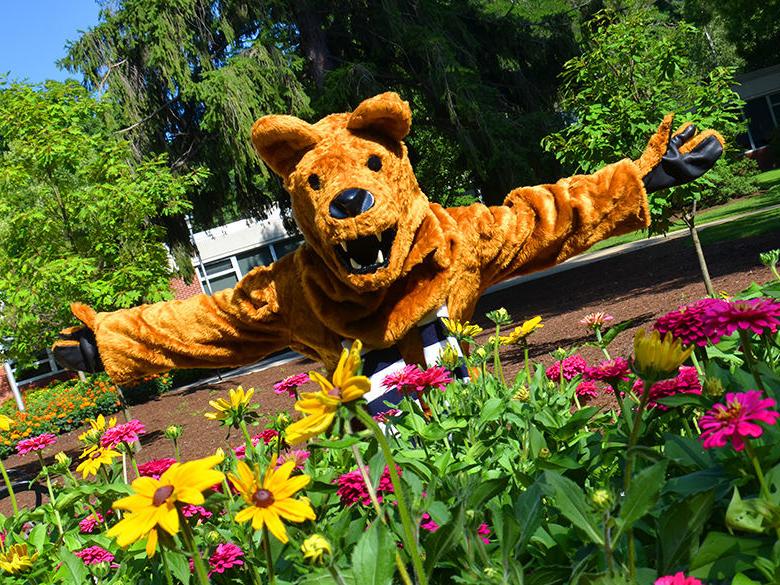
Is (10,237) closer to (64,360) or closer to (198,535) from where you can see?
(64,360)

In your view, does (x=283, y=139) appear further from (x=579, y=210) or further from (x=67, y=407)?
(x=67, y=407)

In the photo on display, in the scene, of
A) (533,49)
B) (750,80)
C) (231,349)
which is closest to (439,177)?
(533,49)

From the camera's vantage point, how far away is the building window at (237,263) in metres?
23.3

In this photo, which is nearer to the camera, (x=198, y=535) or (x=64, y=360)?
(x=198, y=535)

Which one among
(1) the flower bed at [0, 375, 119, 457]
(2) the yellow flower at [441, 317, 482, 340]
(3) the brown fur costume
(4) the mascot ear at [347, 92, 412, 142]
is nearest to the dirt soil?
(1) the flower bed at [0, 375, 119, 457]

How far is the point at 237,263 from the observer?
23.5 metres

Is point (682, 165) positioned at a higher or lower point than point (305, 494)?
higher

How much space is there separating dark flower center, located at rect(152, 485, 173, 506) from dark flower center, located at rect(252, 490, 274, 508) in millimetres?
110

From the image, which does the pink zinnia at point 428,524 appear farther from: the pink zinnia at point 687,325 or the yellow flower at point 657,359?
the pink zinnia at point 687,325

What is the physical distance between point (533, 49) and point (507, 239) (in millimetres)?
11170

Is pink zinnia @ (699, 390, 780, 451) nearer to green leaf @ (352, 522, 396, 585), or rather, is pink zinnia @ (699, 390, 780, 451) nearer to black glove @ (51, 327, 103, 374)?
green leaf @ (352, 522, 396, 585)

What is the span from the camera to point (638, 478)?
2.93 feet

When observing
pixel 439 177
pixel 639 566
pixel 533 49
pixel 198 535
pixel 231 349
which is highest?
pixel 533 49

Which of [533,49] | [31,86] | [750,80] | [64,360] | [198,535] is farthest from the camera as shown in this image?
[750,80]
